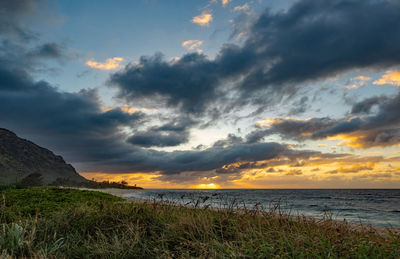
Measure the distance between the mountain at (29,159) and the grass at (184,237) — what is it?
14588cm

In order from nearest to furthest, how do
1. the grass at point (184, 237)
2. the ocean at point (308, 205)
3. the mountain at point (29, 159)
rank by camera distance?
the grass at point (184, 237) < the ocean at point (308, 205) < the mountain at point (29, 159)

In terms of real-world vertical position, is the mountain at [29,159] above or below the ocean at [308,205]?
above

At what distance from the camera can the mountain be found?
142 m

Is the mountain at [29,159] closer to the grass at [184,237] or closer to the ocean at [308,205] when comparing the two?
the ocean at [308,205]

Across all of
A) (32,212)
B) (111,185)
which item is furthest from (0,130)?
(32,212)

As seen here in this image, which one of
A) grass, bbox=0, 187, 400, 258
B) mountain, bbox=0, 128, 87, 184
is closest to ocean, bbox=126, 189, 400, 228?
grass, bbox=0, 187, 400, 258

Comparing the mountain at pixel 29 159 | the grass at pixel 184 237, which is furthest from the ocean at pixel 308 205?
the mountain at pixel 29 159

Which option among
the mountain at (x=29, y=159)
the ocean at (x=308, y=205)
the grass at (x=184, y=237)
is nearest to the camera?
the grass at (x=184, y=237)

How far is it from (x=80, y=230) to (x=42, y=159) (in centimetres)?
19786

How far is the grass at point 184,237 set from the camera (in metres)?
4.37

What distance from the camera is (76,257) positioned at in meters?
5.40

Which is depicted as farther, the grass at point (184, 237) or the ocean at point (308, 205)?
the ocean at point (308, 205)

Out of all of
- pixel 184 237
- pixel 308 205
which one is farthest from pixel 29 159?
pixel 184 237

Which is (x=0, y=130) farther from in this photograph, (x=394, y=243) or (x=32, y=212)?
(x=394, y=243)
